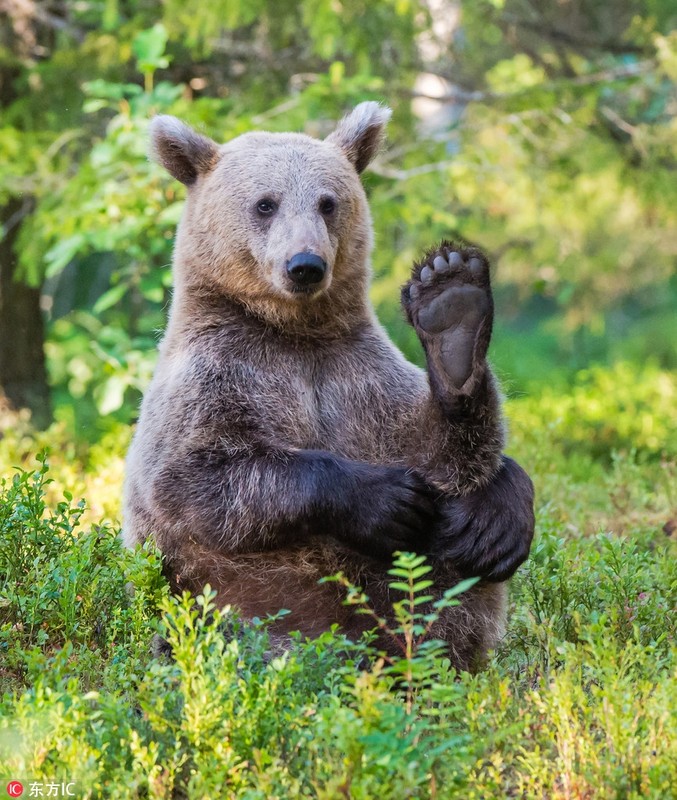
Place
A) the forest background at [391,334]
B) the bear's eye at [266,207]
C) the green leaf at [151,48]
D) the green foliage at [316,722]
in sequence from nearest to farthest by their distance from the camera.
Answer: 1. the green foliage at [316,722]
2. the forest background at [391,334]
3. the bear's eye at [266,207]
4. the green leaf at [151,48]

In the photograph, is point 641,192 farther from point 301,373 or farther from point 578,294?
point 301,373

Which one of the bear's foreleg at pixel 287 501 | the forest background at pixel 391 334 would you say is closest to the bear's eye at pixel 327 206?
the forest background at pixel 391 334

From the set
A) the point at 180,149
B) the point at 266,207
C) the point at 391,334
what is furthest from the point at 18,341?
the point at 266,207

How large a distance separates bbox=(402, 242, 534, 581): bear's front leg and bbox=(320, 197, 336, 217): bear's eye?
0.70 m

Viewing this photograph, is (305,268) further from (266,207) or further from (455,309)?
(455,309)

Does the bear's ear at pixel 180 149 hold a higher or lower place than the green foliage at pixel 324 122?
higher

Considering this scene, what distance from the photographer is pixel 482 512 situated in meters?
4.32

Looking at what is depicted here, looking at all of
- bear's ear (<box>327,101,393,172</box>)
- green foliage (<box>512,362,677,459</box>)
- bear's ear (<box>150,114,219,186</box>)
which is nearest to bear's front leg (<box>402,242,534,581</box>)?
bear's ear (<box>327,101,393,172</box>)

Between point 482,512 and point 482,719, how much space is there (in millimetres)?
1264

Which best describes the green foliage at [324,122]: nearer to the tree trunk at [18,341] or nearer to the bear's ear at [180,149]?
the tree trunk at [18,341]

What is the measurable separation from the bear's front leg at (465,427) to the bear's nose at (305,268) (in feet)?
1.25

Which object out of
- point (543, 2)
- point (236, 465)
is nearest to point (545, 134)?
point (543, 2)

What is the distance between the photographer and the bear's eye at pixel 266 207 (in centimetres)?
476

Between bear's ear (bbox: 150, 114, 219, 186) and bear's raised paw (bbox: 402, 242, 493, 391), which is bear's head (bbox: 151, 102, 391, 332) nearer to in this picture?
bear's ear (bbox: 150, 114, 219, 186)
